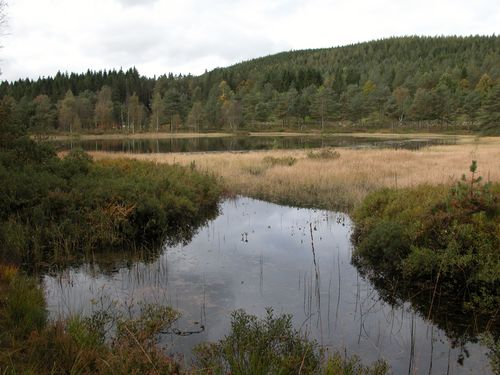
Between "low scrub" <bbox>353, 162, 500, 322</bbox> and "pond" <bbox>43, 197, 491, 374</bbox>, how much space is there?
0.85 m

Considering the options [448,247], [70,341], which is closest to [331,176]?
[448,247]

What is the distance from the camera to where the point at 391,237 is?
10.0 metres

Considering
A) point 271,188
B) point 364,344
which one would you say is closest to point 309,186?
point 271,188

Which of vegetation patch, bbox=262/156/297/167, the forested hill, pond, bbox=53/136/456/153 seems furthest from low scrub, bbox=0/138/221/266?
the forested hill

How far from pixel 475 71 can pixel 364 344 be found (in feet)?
422

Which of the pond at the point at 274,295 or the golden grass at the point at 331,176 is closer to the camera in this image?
the pond at the point at 274,295

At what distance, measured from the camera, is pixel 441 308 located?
812cm

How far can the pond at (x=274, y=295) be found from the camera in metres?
6.70

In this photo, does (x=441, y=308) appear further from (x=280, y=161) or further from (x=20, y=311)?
(x=280, y=161)

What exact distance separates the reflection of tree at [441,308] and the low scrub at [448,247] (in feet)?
0.27

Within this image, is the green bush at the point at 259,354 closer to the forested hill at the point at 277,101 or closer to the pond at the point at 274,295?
the pond at the point at 274,295

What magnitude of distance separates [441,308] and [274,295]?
125 inches

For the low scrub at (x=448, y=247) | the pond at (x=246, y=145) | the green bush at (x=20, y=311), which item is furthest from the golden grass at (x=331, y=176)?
the pond at (x=246, y=145)

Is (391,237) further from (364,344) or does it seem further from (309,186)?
(309,186)
